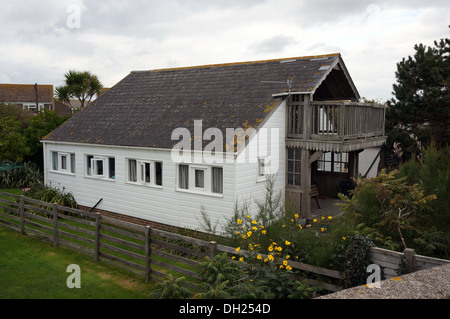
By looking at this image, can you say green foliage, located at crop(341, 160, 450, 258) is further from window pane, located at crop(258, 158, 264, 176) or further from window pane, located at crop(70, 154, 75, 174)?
window pane, located at crop(70, 154, 75, 174)

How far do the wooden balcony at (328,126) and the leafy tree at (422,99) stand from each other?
257 inches

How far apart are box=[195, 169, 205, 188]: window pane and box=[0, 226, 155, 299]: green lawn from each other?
427 cm

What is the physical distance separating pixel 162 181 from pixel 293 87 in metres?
5.78

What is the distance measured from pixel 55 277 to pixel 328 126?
9633 millimetres

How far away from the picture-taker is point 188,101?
666 inches

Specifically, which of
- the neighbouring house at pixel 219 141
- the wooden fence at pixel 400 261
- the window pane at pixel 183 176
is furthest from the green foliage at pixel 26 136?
the wooden fence at pixel 400 261

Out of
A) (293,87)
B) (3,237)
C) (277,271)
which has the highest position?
(293,87)

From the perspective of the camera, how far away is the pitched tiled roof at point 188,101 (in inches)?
577

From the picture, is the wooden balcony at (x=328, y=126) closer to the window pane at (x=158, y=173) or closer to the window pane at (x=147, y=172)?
the window pane at (x=158, y=173)

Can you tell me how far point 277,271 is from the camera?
806 cm

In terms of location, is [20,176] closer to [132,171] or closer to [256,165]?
[132,171]

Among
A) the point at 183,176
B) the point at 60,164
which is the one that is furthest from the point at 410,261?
the point at 60,164
